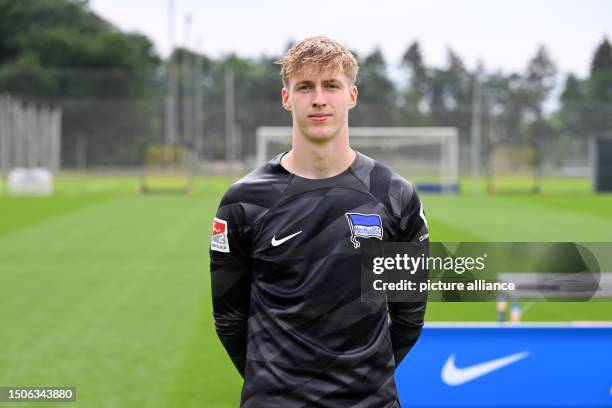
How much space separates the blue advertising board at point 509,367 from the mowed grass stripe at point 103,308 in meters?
1.74

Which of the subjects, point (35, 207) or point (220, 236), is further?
point (35, 207)

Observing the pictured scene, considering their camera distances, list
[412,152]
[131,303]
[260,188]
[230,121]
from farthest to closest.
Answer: [230,121] → [412,152] → [131,303] → [260,188]

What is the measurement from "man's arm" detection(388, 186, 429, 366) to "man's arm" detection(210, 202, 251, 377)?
438mm

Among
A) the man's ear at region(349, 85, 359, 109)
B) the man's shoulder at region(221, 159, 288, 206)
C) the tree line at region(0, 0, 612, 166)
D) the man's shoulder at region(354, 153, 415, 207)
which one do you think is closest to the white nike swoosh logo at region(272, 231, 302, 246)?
the man's shoulder at region(221, 159, 288, 206)

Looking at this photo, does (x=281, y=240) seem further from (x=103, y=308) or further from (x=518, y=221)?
(x=518, y=221)

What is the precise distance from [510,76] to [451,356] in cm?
3608

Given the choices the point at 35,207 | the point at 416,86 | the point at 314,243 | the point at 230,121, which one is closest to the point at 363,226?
the point at 314,243

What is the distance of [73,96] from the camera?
4500 centimetres

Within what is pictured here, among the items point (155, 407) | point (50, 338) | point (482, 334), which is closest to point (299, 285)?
point (482, 334)

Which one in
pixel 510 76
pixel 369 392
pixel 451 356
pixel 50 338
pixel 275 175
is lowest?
pixel 50 338

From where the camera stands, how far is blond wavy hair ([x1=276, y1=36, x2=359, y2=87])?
2.06m

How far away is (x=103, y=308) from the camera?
7.79 meters

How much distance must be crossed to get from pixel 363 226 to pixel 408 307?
36 cm

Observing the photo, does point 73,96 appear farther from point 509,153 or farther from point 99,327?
point 99,327
